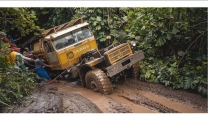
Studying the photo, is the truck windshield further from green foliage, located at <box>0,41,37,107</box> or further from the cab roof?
green foliage, located at <box>0,41,37,107</box>

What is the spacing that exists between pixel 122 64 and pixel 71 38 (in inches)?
72.5

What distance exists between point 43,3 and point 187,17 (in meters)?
3.05

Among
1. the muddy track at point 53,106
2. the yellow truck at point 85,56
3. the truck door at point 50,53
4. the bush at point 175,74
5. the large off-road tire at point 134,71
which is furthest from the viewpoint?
the truck door at point 50,53

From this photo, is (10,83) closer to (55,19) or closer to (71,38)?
(71,38)

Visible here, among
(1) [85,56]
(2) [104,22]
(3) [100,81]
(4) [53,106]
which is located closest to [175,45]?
(3) [100,81]

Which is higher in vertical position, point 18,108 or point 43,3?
point 43,3

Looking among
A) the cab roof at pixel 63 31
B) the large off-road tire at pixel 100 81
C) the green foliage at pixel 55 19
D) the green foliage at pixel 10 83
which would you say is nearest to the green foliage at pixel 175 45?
the large off-road tire at pixel 100 81

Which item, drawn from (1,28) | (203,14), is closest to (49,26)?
(1,28)

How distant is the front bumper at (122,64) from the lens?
14.9 ft

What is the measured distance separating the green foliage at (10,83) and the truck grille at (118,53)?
6.25 feet

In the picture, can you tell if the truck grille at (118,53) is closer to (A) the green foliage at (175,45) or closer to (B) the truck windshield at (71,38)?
(A) the green foliage at (175,45)

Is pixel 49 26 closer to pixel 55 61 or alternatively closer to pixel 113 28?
pixel 55 61

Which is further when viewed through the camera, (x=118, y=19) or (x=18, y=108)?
(x=118, y=19)

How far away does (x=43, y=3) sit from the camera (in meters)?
3.47
